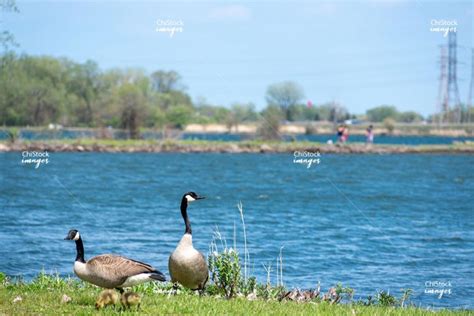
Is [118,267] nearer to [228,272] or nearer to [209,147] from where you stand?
[228,272]

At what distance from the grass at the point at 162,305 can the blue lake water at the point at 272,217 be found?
22.8ft

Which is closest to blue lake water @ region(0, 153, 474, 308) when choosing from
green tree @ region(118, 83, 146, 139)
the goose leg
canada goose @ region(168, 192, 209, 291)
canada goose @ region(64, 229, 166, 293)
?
the goose leg

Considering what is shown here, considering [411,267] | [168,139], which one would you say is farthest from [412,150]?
[411,267]

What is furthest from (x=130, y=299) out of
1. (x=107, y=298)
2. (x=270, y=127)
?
(x=270, y=127)

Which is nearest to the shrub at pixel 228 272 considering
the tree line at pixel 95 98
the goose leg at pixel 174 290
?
the goose leg at pixel 174 290

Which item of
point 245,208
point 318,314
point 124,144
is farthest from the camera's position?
point 124,144

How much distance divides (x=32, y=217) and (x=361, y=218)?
661 inches

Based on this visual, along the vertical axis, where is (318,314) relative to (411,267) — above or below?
above

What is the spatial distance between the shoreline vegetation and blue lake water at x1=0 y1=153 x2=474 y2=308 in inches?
183

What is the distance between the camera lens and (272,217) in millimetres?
40344

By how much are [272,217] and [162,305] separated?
94.3 ft

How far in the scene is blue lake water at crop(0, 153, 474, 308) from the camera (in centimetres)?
2403

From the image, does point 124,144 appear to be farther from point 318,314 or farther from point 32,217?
point 318,314

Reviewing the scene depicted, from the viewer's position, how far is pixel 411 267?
25578 millimetres
